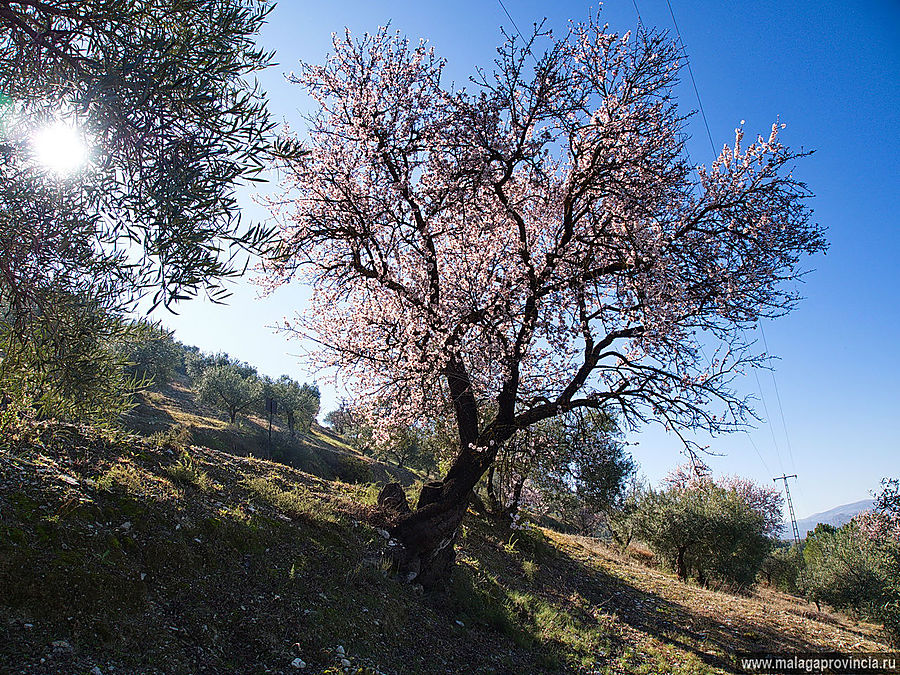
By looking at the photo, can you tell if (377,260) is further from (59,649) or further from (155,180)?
(59,649)

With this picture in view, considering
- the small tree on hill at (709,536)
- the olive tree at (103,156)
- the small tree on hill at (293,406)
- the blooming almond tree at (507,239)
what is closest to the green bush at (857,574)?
the small tree on hill at (709,536)

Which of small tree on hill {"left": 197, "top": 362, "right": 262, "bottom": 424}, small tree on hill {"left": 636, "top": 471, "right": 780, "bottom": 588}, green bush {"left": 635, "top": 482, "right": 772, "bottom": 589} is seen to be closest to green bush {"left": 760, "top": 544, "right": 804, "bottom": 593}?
small tree on hill {"left": 636, "top": 471, "right": 780, "bottom": 588}

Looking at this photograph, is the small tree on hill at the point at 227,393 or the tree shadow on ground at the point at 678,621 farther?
the small tree on hill at the point at 227,393

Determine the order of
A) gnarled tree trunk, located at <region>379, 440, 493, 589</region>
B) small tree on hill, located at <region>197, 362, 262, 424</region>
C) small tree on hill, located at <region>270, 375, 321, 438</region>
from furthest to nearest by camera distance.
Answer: small tree on hill, located at <region>270, 375, 321, 438</region> → small tree on hill, located at <region>197, 362, 262, 424</region> → gnarled tree trunk, located at <region>379, 440, 493, 589</region>

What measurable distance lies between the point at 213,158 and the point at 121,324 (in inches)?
82.7

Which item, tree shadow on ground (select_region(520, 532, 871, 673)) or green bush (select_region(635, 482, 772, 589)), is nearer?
tree shadow on ground (select_region(520, 532, 871, 673))

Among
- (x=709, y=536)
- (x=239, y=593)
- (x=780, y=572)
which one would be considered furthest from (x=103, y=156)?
(x=780, y=572)

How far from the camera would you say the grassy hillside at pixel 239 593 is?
422cm

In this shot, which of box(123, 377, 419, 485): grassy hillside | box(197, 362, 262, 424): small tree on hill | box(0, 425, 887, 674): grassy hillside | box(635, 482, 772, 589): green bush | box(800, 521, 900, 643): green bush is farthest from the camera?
box(197, 362, 262, 424): small tree on hill

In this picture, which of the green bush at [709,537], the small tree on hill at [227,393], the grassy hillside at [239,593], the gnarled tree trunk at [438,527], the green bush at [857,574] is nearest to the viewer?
the grassy hillside at [239,593]

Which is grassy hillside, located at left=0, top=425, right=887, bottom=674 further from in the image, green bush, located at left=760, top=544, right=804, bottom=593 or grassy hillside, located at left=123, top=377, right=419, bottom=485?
green bush, located at left=760, top=544, right=804, bottom=593

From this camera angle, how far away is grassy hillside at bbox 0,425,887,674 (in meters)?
4.22

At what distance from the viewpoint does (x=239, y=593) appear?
5570 mm

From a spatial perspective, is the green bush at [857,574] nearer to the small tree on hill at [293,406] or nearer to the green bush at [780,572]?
the green bush at [780,572]
